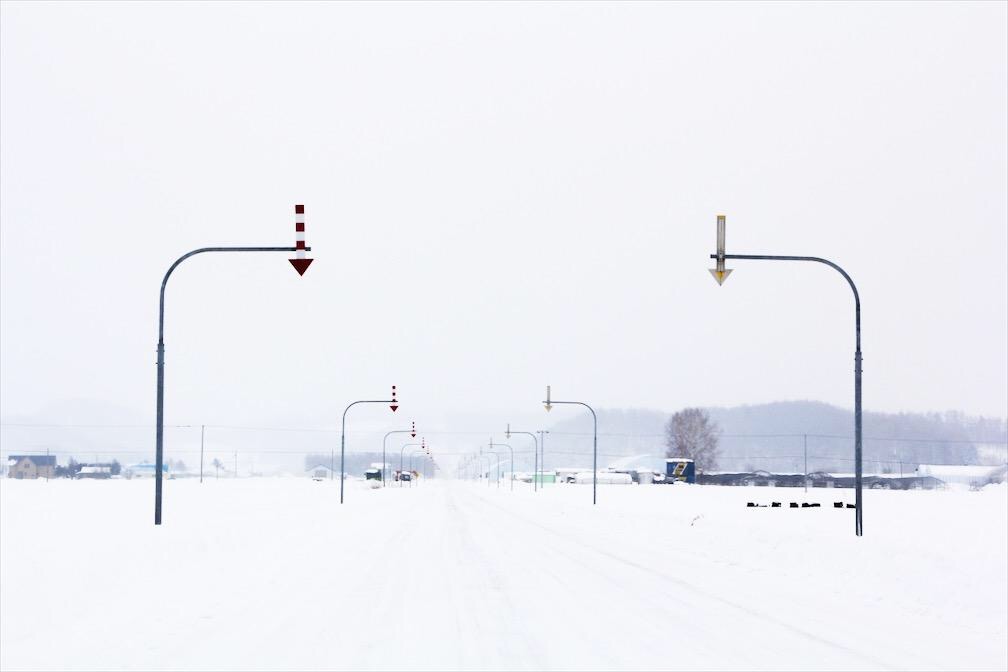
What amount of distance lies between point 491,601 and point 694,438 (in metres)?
Result: 153

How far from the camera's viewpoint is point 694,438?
6432 inches

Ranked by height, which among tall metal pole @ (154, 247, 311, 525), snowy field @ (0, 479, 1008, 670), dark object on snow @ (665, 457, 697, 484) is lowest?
dark object on snow @ (665, 457, 697, 484)

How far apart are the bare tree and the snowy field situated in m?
138

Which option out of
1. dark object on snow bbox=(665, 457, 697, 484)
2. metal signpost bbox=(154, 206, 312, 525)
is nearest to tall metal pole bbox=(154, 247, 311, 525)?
metal signpost bbox=(154, 206, 312, 525)

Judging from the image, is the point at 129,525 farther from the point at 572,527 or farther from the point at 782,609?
the point at 782,609

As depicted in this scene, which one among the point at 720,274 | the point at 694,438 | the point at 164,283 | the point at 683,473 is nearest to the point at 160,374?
the point at 164,283

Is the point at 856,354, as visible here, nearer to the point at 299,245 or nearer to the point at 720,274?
the point at 720,274

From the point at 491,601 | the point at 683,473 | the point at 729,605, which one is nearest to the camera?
the point at 729,605

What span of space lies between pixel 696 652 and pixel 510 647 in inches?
69.6

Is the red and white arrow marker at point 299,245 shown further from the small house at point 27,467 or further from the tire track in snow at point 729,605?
the small house at point 27,467

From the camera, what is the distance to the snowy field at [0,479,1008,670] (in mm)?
9695

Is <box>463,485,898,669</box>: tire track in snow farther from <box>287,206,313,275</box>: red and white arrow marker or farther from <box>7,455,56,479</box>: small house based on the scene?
<box>7,455,56,479</box>: small house

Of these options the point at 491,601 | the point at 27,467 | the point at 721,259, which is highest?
the point at 721,259

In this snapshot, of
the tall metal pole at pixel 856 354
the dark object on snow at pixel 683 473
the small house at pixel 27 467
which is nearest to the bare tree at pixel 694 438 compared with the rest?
the dark object on snow at pixel 683 473
